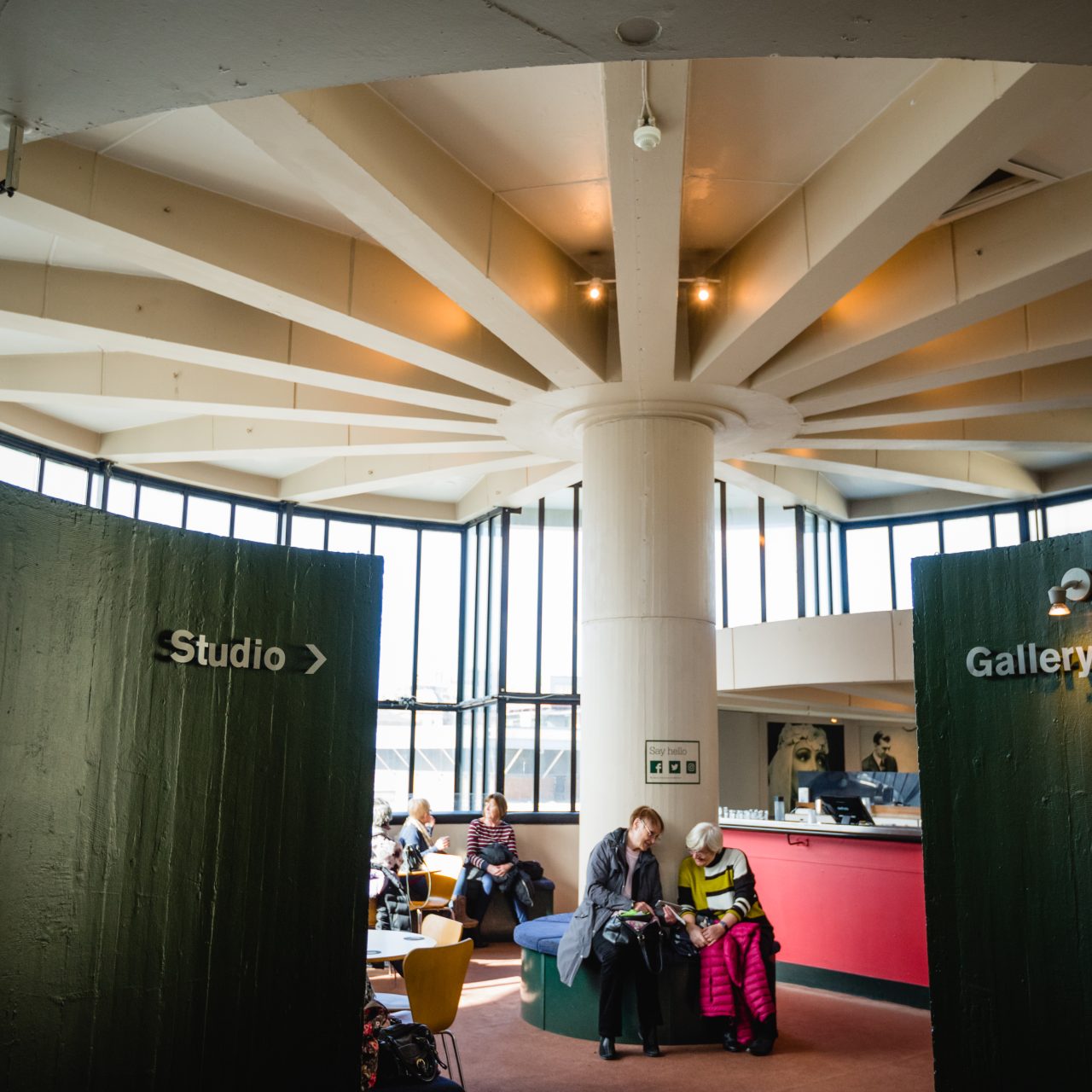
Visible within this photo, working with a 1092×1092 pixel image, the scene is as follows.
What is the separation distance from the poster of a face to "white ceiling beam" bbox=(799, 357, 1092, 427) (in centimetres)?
936

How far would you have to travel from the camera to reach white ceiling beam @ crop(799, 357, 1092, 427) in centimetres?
889

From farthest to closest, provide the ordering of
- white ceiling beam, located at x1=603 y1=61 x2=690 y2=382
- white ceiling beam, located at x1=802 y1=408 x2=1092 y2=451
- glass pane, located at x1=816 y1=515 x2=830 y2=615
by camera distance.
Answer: glass pane, located at x1=816 y1=515 x2=830 y2=615
white ceiling beam, located at x1=802 y1=408 x2=1092 y2=451
white ceiling beam, located at x1=603 y1=61 x2=690 y2=382

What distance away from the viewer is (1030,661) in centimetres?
465

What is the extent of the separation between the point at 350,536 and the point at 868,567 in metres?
7.73

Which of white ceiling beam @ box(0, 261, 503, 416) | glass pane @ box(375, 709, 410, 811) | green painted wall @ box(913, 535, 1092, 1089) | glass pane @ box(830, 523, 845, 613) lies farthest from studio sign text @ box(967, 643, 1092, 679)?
glass pane @ box(830, 523, 845, 613)

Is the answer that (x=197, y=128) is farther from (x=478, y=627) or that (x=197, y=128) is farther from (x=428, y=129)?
(x=478, y=627)

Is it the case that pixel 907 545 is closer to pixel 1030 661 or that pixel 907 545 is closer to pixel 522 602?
pixel 522 602

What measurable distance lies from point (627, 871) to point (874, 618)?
5.21 m

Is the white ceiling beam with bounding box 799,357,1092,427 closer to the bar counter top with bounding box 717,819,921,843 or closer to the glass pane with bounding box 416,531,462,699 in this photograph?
the bar counter top with bounding box 717,819,921,843

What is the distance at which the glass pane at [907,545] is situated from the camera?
16125 mm

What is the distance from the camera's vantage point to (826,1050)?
7.26m

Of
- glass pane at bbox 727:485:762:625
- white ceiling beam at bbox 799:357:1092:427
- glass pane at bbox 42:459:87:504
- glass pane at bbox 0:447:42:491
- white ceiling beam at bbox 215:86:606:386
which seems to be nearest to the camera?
white ceiling beam at bbox 215:86:606:386

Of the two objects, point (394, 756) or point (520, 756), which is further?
point (394, 756)

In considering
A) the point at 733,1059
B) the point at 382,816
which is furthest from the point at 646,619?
the point at 382,816
